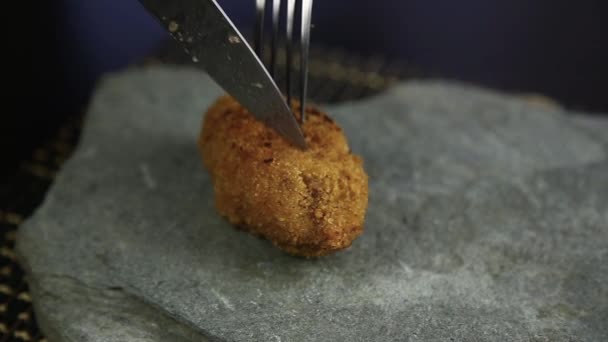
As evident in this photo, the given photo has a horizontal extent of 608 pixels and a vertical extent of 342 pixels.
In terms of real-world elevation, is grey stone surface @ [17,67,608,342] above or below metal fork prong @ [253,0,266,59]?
below

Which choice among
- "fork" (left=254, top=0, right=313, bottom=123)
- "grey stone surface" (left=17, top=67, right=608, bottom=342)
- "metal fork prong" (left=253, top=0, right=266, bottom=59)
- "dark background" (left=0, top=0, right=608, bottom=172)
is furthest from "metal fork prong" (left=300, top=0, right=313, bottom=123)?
"dark background" (left=0, top=0, right=608, bottom=172)

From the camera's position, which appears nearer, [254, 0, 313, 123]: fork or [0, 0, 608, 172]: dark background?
[254, 0, 313, 123]: fork

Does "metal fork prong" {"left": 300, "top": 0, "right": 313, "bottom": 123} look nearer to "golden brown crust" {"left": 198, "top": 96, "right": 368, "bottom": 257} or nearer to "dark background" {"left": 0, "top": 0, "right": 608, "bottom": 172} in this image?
"golden brown crust" {"left": 198, "top": 96, "right": 368, "bottom": 257}

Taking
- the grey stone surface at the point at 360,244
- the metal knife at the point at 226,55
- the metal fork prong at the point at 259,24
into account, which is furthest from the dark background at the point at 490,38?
the metal knife at the point at 226,55

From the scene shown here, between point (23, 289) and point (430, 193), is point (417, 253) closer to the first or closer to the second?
point (430, 193)

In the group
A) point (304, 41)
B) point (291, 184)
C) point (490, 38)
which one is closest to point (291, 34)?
point (304, 41)

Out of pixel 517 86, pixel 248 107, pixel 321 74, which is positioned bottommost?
pixel 517 86

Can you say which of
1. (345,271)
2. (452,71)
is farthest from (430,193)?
(452,71)
